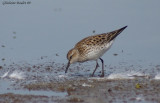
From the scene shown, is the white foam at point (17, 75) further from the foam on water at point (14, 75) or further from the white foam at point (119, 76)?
the white foam at point (119, 76)

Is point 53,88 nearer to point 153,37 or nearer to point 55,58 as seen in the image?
Result: point 55,58

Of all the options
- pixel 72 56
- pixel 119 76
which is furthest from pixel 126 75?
pixel 72 56

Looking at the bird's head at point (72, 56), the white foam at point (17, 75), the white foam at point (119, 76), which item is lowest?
the white foam at point (119, 76)

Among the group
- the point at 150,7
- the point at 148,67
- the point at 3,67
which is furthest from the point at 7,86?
the point at 150,7

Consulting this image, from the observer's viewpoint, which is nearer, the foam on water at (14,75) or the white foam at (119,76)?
the white foam at (119,76)

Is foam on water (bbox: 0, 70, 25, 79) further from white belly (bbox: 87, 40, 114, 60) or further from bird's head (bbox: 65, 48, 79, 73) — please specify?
white belly (bbox: 87, 40, 114, 60)

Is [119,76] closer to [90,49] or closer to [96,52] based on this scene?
[96,52]

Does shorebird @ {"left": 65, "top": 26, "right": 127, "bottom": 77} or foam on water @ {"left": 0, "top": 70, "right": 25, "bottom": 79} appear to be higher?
shorebird @ {"left": 65, "top": 26, "right": 127, "bottom": 77}

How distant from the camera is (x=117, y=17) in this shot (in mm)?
16125

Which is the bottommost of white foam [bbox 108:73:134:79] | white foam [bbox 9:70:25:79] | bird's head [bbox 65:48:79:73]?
white foam [bbox 108:73:134:79]

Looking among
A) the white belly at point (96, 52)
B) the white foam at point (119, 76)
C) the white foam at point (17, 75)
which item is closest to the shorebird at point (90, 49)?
the white belly at point (96, 52)

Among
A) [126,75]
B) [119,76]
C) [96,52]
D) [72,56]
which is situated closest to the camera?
[119,76]

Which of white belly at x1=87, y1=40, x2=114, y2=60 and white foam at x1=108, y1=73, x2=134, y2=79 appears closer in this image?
white foam at x1=108, y1=73, x2=134, y2=79

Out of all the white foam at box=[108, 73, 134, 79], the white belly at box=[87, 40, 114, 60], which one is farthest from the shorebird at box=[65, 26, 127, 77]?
the white foam at box=[108, 73, 134, 79]
